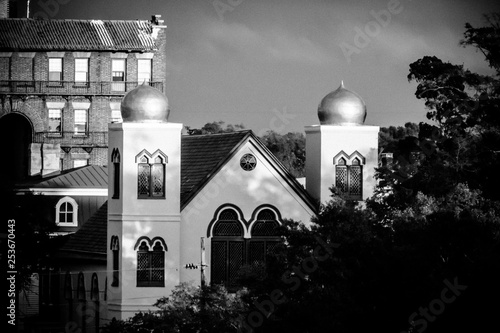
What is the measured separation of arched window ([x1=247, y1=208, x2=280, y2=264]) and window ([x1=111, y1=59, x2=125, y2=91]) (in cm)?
4809

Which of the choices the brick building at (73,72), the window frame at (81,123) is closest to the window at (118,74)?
the brick building at (73,72)

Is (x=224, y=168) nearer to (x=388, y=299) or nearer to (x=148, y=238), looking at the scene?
(x=148, y=238)

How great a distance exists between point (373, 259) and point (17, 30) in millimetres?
64554

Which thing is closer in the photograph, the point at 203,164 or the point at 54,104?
the point at 203,164

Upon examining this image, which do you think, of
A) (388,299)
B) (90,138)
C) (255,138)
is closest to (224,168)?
(255,138)

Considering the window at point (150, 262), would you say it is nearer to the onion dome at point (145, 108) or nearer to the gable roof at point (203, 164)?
the gable roof at point (203, 164)

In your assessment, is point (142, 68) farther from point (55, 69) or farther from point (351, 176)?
point (351, 176)

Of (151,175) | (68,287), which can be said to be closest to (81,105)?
(68,287)

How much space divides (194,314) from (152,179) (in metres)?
9.44

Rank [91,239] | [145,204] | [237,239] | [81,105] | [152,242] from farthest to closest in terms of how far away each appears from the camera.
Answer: [81,105], [91,239], [237,239], [145,204], [152,242]

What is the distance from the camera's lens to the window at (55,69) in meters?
102

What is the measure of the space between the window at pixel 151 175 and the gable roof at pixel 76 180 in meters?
28.1

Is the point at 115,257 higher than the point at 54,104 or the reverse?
the reverse
